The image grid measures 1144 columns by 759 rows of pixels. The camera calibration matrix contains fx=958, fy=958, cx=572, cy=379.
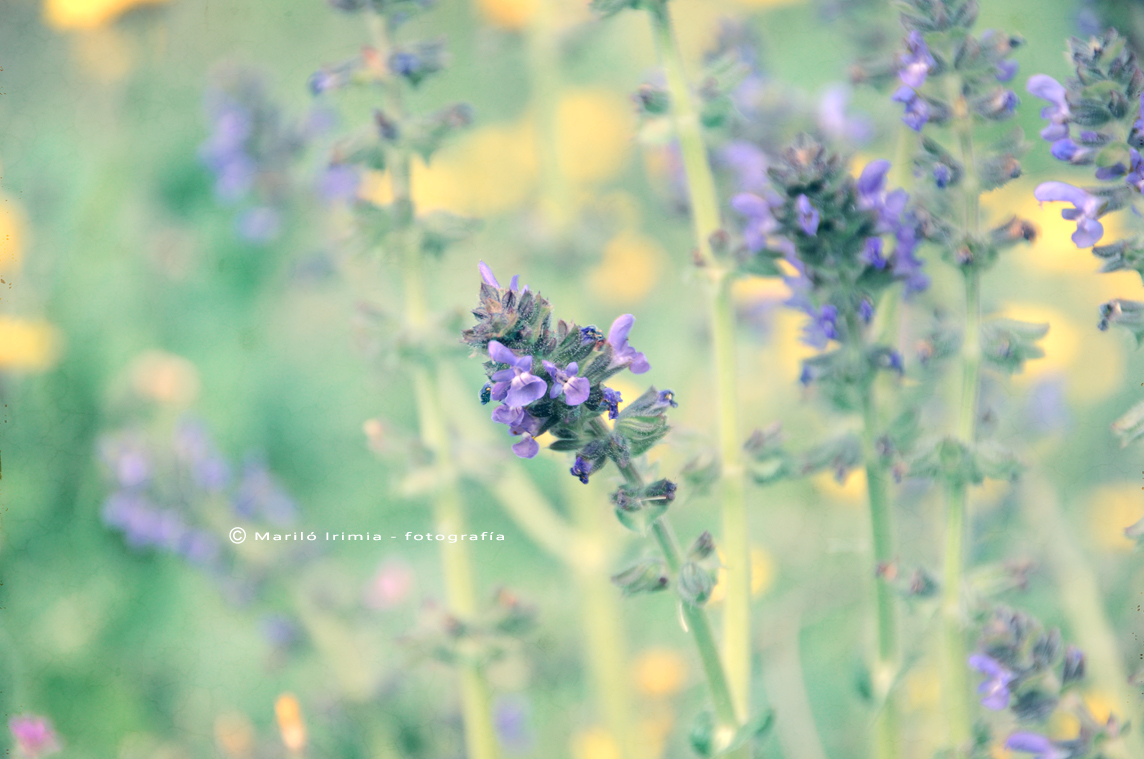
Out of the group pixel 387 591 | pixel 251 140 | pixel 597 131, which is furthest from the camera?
pixel 597 131

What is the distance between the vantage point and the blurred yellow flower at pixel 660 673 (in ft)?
11.7

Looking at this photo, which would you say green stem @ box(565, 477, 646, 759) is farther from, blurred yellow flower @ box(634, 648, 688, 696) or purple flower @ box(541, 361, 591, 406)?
purple flower @ box(541, 361, 591, 406)

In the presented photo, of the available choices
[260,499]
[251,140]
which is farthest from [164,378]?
[251,140]

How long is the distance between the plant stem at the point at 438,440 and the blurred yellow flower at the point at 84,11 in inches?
77.2

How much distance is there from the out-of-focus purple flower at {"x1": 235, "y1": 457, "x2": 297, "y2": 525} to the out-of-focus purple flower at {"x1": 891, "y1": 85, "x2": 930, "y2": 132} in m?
2.41

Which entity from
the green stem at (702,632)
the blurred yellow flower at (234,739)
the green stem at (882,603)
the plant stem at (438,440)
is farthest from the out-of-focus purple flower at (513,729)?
the green stem at (702,632)

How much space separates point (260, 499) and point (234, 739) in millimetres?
775

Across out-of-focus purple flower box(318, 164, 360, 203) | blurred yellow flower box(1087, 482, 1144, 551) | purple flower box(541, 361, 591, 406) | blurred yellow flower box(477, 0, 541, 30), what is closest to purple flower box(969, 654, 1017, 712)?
purple flower box(541, 361, 591, 406)

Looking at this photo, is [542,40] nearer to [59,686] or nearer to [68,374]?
[68,374]

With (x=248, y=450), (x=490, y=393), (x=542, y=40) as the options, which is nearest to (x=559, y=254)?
(x=542, y=40)

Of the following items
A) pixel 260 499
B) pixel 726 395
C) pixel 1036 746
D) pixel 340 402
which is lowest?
pixel 1036 746

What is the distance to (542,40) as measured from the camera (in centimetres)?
365

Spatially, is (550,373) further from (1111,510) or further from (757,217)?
(1111,510)

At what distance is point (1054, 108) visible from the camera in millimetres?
1737
